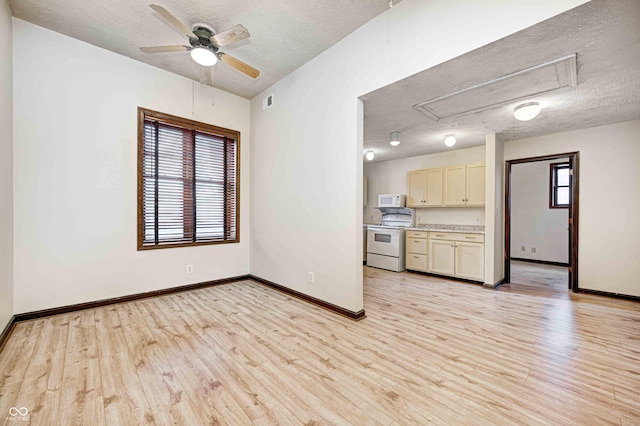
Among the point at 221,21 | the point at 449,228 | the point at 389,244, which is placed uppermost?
the point at 221,21

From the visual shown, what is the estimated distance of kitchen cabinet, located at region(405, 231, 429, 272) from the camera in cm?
500

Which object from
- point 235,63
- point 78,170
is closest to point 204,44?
point 235,63

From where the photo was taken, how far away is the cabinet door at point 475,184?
4.69 meters

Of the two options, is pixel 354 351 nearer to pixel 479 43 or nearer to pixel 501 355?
pixel 501 355

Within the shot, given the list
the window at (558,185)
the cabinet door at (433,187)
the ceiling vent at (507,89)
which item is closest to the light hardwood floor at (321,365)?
the ceiling vent at (507,89)

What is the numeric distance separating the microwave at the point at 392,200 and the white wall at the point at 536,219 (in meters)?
3.20

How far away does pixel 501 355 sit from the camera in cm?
211

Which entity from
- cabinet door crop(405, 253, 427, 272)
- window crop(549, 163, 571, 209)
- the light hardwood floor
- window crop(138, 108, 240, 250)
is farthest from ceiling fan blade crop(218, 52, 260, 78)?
window crop(549, 163, 571, 209)

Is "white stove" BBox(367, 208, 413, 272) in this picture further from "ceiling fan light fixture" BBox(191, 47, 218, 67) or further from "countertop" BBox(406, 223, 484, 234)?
"ceiling fan light fixture" BBox(191, 47, 218, 67)

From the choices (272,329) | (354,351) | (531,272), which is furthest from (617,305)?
(272,329)

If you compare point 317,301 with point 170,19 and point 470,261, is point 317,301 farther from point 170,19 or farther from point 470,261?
point 170,19

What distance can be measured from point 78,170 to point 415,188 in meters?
5.58

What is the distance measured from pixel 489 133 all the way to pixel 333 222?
10.3 ft

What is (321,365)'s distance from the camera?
1.94 meters
